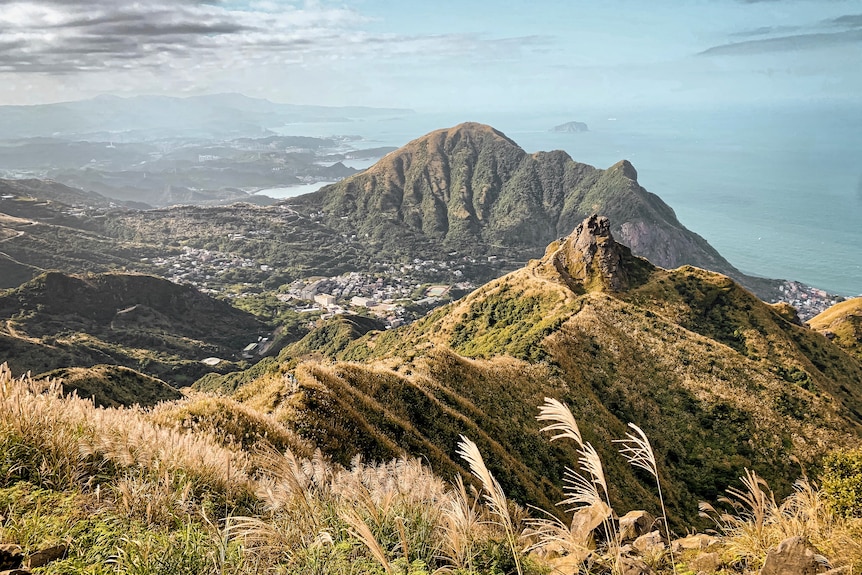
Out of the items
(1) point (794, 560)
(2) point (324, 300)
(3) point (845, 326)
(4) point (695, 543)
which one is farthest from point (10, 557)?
(2) point (324, 300)

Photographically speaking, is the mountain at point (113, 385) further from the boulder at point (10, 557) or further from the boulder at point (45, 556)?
the boulder at point (10, 557)

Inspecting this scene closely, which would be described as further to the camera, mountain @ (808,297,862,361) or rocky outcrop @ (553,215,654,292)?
mountain @ (808,297,862,361)

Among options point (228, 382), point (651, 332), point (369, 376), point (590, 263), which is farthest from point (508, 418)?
point (228, 382)

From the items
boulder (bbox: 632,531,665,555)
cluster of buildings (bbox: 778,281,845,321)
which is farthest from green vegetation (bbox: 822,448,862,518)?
cluster of buildings (bbox: 778,281,845,321)

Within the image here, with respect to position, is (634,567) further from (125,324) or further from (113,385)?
(125,324)

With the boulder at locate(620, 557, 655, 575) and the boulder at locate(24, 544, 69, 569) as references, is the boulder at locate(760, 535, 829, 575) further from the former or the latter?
the boulder at locate(24, 544, 69, 569)

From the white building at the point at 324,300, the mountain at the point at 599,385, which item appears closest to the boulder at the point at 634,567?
the mountain at the point at 599,385
